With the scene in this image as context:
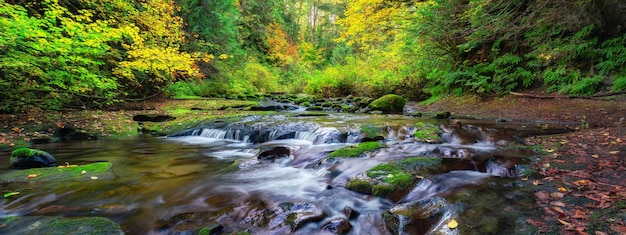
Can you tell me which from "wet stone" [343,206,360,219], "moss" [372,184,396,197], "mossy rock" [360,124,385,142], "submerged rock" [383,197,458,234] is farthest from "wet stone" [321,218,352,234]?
"mossy rock" [360,124,385,142]

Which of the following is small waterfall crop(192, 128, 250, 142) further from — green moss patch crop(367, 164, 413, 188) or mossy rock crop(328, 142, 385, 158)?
green moss patch crop(367, 164, 413, 188)

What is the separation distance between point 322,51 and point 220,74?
2437 cm

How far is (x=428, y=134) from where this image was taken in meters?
6.66

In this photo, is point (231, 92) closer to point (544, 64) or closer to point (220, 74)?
point (220, 74)

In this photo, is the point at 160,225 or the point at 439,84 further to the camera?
the point at 439,84

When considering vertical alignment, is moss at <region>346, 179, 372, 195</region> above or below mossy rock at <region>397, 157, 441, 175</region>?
below

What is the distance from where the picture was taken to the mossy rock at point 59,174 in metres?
4.25

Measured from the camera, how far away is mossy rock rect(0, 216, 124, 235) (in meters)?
2.77

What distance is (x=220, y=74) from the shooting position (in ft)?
57.6

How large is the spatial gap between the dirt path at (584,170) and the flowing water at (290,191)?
0.25 m

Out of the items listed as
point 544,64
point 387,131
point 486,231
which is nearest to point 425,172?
point 486,231

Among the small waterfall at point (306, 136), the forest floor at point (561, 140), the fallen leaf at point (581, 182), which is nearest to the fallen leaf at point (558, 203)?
the forest floor at point (561, 140)

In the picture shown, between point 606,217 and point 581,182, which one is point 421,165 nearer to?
point 581,182

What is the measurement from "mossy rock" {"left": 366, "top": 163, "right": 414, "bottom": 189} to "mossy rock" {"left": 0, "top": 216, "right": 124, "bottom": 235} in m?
2.96
